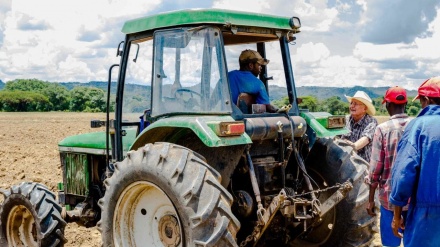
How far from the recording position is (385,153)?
16.5 ft

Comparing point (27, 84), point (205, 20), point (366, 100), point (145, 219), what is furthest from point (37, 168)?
point (27, 84)

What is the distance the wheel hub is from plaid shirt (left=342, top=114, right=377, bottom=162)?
3.00 meters

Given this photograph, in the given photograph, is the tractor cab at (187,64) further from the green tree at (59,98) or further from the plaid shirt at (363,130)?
the green tree at (59,98)

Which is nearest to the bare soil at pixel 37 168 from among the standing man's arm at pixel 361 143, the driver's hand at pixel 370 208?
the standing man's arm at pixel 361 143

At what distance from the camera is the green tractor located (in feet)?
15.0

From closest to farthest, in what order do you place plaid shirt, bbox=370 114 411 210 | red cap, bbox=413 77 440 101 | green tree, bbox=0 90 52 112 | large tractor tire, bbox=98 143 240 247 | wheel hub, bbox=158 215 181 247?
1. red cap, bbox=413 77 440 101
2. large tractor tire, bbox=98 143 240 247
3. wheel hub, bbox=158 215 181 247
4. plaid shirt, bbox=370 114 411 210
5. green tree, bbox=0 90 52 112

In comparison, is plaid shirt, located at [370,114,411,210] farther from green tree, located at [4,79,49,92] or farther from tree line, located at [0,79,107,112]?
green tree, located at [4,79,49,92]

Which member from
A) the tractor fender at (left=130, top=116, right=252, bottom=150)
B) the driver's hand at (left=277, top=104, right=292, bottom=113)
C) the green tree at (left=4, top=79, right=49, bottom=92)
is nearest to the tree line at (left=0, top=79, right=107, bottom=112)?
the green tree at (left=4, top=79, right=49, bottom=92)

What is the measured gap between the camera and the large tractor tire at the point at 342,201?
5656 mm

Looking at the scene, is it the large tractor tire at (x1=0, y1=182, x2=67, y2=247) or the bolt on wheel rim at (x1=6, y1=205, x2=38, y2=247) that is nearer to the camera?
the large tractor tire at (x1=0, y1=182, x2=67, y2=247)

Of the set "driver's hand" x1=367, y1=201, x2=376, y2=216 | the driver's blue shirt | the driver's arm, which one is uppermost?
the driver's blue shirt

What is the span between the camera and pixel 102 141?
6680 millimetres

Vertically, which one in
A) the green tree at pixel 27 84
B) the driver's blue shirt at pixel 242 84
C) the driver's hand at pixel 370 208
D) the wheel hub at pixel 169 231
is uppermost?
the green tree at pixel 27 84

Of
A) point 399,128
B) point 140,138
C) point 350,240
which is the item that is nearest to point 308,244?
point 350,240
